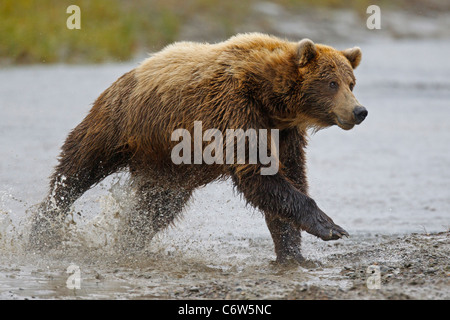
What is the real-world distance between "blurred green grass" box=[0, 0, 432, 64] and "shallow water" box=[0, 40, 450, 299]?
6.48 ft

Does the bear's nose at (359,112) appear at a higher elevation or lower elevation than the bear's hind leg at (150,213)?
higher

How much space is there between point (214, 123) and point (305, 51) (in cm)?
96

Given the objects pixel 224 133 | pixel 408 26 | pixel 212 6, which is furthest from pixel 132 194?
pixel 408 26

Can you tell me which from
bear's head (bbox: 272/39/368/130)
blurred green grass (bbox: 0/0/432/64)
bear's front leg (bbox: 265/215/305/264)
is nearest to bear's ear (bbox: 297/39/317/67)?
bear's head (bbox: 272/39/368/130)

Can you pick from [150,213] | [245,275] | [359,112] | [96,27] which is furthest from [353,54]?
[96,27]

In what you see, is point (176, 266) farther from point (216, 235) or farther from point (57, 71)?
point (57, 71)

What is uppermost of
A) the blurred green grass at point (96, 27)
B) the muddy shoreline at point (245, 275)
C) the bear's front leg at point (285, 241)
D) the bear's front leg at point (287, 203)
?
the blurred green grass at point (96, 27)

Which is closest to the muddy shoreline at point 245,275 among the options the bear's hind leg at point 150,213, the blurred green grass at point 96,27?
the bear's hind leg at point 150,213

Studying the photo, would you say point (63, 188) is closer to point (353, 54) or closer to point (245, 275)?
point (245, 275)

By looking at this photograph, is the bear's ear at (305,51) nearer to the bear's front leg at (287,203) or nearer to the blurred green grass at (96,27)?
the bear's front leg at (287,203)

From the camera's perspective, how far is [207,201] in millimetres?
8836

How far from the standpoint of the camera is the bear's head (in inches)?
243

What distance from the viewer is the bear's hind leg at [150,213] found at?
7238mm

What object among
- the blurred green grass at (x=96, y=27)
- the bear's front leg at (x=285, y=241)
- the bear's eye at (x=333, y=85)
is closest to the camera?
the bear's eye at (x=333, y=85)
